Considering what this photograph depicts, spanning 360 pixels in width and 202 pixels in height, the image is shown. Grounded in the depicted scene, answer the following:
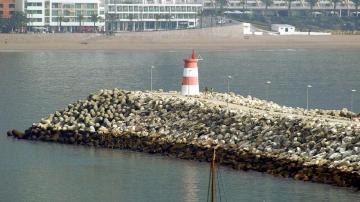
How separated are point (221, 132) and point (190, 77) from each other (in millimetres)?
3885

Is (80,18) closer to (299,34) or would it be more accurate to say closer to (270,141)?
(299,34)

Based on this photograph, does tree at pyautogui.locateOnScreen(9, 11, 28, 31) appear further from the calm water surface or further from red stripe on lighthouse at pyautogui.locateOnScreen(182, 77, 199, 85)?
red stripe on lighthouse at pyautogui.locateOnScreen(182, 77, 199, 85)

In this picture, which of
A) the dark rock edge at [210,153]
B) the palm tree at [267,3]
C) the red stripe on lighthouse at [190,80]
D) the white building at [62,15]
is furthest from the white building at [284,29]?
the dark rock edge at [210,153]

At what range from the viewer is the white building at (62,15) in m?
101

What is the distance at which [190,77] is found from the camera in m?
32.4

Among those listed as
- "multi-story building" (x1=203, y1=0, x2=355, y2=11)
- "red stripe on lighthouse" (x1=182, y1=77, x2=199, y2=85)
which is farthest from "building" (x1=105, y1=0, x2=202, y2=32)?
"red stripe on lighthouse" (x1=182, y1=77, x2=199, y2=85)

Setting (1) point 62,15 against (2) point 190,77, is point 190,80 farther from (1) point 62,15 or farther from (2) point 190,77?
(1) point 62,15

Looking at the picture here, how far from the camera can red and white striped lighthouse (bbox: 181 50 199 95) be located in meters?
31.8

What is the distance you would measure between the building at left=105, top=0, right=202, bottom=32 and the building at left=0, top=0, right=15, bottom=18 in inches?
299

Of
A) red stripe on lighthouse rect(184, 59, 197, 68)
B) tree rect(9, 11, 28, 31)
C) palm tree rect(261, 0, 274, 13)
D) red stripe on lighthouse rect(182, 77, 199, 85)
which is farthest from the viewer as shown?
palm tree rect(261, 0, 274, 13)

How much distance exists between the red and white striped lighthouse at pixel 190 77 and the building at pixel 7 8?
68506 mm

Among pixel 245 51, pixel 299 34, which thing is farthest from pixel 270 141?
pixel 299 34

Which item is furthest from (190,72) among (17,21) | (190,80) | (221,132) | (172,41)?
(17,21)

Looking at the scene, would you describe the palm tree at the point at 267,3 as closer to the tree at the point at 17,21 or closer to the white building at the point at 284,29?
the white building at the point at 284,29
